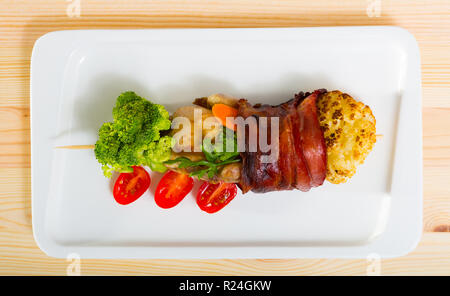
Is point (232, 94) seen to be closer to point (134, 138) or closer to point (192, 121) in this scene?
point (192, 121)

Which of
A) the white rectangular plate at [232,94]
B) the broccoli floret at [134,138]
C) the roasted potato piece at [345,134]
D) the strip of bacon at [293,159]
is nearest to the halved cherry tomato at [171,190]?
the white rectangular plate at [232,94]

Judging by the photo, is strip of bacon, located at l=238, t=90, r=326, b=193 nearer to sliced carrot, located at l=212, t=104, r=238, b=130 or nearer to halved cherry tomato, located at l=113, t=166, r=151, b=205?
sliced carrot, located at l=212, t=104, r=238, b=130

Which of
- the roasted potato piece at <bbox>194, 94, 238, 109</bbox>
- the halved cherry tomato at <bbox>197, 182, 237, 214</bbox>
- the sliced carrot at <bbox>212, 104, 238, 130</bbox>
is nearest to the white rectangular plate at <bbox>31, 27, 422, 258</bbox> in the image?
the halved cherry tomato at <bbox>197, 182, 237, 214</bbox>

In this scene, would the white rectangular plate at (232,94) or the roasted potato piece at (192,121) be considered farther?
the white rectangular plate at (232,94)

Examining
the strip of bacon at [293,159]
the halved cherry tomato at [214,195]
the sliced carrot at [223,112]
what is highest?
the sliced carrot at [223,112]

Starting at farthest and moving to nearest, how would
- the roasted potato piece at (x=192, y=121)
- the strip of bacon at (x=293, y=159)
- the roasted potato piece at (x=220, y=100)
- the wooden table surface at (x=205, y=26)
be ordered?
the wooden table surface at (x=205, y=26), the roasted potato piece at (x=220, y=100), the roasted potato piece at (x=192, y=121), the strip of bacon at (x=293, y=159)

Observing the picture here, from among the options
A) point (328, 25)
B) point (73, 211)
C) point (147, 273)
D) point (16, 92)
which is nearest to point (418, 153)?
point (328, 25)

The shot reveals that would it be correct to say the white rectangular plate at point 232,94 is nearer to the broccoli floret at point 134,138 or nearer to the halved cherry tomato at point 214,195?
the halved cherry tomato at point 214,195
